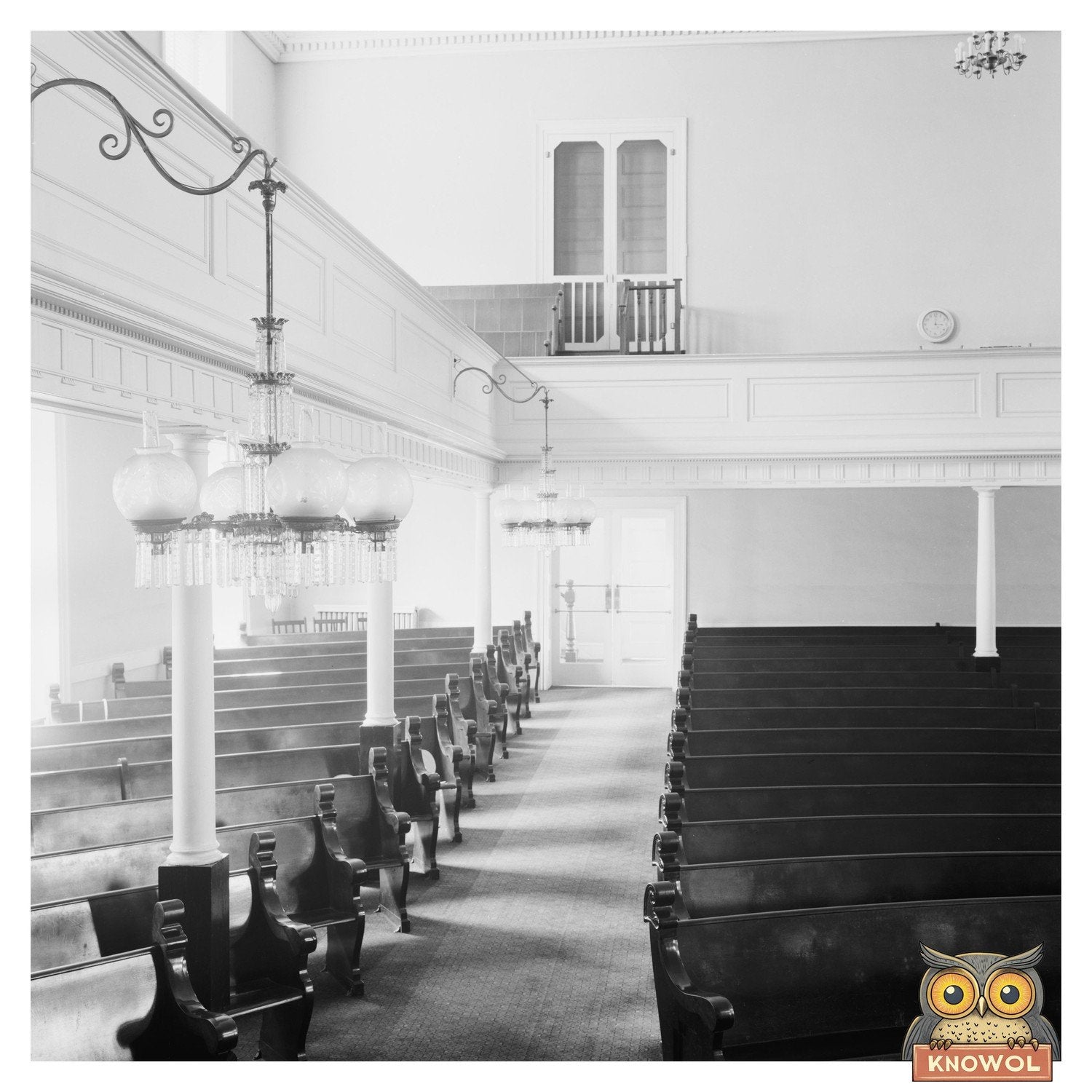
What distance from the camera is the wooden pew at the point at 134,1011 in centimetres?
338

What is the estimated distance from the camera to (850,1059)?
361 centimetres

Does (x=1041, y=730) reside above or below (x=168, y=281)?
below

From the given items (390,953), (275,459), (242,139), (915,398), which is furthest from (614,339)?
(275,459)

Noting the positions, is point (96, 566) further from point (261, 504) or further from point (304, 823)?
point (261, 504)

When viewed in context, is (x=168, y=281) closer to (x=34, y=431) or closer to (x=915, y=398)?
(x=34, y=431)

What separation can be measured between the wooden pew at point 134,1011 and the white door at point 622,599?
10547mm

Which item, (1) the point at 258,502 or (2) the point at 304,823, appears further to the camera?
(2) the point at 304,823

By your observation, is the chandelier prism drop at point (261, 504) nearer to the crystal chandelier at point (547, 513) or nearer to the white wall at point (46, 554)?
the crystal chandelier at point (547, 513)

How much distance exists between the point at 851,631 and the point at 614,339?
4.61m

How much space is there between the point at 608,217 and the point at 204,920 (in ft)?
36.7

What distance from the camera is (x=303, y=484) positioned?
8.93 ft

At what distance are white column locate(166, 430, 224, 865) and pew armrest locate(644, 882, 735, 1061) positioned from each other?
1852 mm

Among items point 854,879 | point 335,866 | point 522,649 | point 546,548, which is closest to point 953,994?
point 854,879

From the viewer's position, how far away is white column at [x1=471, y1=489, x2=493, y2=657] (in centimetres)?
1105
